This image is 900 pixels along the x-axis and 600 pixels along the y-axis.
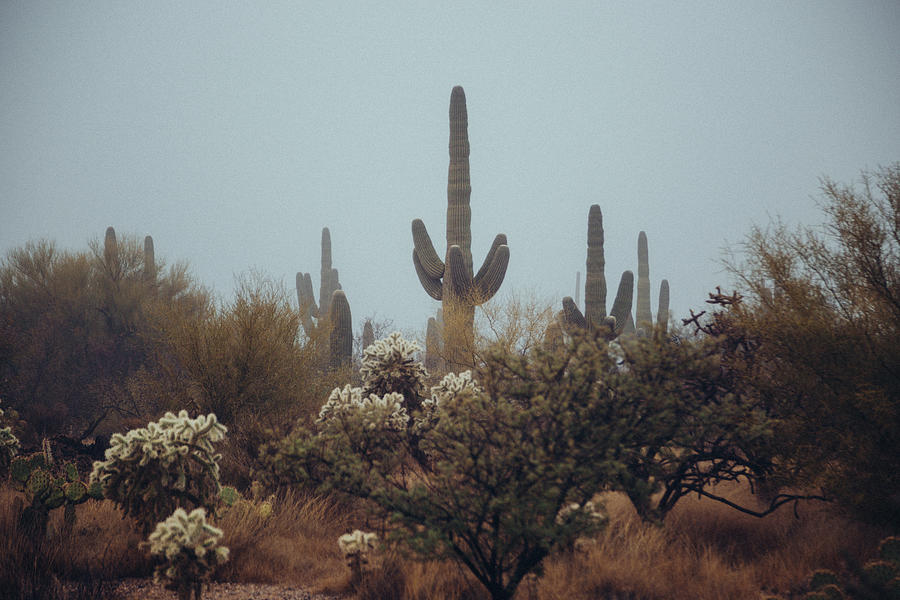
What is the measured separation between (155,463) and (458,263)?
12.2 m

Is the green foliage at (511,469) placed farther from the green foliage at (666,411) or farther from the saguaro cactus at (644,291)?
the saguaro cactus at (644,291)

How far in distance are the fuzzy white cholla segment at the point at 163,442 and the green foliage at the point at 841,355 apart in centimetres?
501

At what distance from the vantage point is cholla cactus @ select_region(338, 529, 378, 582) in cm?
526

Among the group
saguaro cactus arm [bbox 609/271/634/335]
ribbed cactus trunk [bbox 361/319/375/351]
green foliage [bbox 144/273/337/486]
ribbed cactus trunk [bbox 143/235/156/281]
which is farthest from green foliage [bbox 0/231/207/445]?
saguaro cactus arm [bbox 609/271/634/335]

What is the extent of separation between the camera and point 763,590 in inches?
208

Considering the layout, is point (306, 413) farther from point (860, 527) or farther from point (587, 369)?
point (860, 527)

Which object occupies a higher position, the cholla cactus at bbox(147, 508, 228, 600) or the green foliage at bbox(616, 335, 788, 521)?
the green foliage at bbox(616, 335, 788, 521)

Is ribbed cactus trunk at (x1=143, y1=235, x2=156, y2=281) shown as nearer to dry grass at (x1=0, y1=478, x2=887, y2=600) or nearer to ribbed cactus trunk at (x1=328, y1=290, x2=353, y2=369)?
ribbed cactus trunk at (x1=328, y1=290, x2=353, y2=369)

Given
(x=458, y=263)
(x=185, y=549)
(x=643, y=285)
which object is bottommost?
(x=185, y=549)

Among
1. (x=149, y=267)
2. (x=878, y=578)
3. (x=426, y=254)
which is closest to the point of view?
(x=878, y=578)

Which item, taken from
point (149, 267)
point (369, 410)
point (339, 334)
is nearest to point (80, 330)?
point (149, 267)

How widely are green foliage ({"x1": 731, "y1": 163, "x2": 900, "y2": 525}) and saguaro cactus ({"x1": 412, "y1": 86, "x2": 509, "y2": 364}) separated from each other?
10.3m

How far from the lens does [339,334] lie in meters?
15.9

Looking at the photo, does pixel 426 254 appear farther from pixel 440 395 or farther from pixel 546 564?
pixel 546 564
